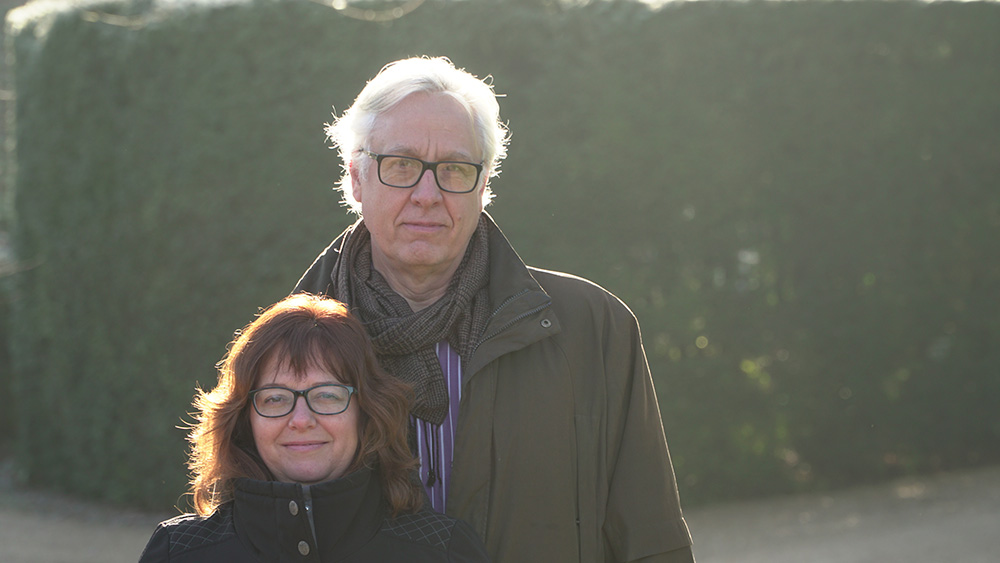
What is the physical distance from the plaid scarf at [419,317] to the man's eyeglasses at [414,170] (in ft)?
0.70

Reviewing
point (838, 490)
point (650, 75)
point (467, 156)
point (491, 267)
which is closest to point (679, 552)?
point (491, 267)

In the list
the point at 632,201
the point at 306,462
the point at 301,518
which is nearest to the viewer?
the point at 301,518

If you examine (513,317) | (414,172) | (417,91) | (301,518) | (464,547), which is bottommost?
(464,547)

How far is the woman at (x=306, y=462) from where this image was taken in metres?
1.93

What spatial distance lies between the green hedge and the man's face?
146 inches

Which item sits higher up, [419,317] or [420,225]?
[420,225]

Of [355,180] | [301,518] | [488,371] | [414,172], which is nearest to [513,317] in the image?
[488,371]

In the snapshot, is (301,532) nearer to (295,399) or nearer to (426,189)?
(295,399)

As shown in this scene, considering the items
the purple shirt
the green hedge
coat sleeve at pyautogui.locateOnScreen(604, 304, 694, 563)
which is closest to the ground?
the green hedge

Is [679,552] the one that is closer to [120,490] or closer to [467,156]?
[467,156]

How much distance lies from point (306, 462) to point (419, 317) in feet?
1.44

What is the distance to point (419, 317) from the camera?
89.9 inches

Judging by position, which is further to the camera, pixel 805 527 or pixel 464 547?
pixel 805 527

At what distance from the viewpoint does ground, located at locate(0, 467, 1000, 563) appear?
572cm
